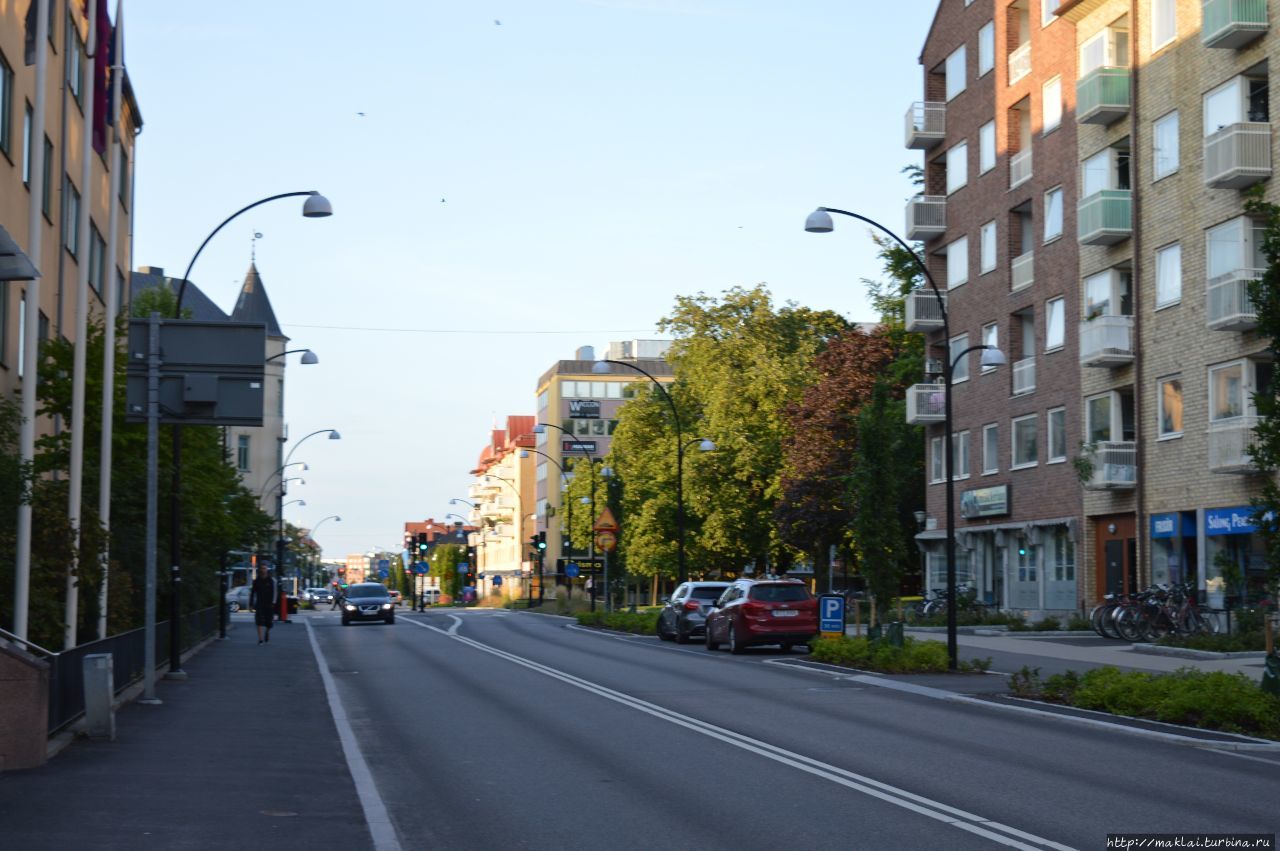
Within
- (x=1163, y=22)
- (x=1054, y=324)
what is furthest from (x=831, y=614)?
(x=1163, y=22)

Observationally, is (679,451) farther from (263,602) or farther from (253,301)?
(253,301)

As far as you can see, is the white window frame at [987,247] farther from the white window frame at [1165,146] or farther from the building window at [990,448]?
the white window frame at [1165,146]

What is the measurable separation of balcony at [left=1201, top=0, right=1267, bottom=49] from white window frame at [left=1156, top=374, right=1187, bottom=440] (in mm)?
7775

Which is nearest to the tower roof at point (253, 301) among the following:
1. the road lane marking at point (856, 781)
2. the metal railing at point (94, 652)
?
the metal railing at point (94, 652)

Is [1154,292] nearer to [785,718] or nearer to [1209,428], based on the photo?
[1209,428]

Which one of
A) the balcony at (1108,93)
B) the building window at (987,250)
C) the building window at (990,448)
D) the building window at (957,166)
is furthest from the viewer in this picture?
the building window at (957,166)

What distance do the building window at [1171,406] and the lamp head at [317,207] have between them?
2247 centimetres

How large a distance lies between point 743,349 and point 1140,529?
30.1 m

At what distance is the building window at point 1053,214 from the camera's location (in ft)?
151

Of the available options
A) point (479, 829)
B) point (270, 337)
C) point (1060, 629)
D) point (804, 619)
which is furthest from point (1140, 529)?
point (270, 337)

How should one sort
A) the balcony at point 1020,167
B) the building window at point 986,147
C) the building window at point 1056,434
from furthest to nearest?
the building window at point 986,147 → the balcony at point 1020,167 → the building window at point 1056,434

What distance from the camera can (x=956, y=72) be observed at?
53969mm

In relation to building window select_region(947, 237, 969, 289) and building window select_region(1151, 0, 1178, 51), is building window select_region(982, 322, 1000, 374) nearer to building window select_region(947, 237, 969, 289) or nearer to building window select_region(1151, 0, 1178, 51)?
building window select_region(947, 237, 969, 289)

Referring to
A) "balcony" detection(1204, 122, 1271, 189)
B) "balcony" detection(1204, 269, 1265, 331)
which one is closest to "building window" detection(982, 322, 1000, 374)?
"balcony" detection(1204, 269, 1265, 331)
